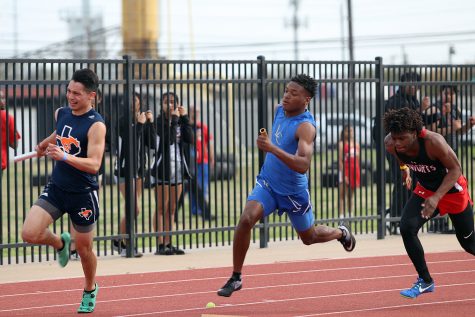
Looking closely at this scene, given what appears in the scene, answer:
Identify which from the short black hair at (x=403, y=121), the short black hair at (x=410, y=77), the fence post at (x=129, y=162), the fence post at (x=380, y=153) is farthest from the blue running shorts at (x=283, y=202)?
the short black hair at (x=410, y=77)

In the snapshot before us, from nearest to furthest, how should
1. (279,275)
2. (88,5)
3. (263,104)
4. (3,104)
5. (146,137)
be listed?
(279,275) → (3,104) → (146,137) → (263,104) → (88,5)

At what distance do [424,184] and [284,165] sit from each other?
1.35 meters

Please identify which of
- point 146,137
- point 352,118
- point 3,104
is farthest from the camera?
point 352,118

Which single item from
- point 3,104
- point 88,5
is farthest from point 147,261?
point 88,5

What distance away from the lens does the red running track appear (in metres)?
9.65

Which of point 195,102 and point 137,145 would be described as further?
point 195,102

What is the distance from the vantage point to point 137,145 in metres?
14.1

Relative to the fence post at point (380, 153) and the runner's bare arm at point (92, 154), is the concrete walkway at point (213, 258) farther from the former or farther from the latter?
the runner's bare arm at point (92, 154)

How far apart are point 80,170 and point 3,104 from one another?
14.6 feet

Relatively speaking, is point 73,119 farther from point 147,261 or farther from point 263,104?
point 263,104

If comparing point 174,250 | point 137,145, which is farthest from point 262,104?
point 174,250

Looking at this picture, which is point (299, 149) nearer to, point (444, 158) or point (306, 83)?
point (306, 83)

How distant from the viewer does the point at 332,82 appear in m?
15.7

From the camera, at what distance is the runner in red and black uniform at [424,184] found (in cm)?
966
